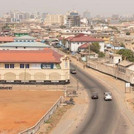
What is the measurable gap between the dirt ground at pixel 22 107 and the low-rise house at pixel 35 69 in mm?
5439

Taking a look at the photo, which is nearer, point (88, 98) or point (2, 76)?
point (88, 98)

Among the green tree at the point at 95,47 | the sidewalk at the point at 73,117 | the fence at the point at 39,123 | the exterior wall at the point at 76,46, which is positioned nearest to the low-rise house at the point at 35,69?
the sidewalk at the point at 73,117

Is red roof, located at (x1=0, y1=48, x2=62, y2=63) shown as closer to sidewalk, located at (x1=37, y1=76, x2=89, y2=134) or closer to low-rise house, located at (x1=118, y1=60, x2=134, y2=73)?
sidewalk, located at (x1=37, y1=76, x2=89, y2=134)

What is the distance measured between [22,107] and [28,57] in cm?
1899

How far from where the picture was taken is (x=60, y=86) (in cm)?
5906

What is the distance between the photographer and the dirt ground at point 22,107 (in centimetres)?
3575

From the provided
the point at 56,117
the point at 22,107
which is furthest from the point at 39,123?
the point at 22,107

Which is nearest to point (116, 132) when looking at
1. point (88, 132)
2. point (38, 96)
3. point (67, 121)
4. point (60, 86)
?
point (88, 132)

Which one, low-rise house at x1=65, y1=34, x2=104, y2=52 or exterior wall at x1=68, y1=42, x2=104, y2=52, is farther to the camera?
exterior wall at x1=68, y1=42, x2=104, y2=52

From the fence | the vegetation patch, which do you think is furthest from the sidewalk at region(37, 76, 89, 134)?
the fence

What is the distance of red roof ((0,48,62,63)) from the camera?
60.5 metres

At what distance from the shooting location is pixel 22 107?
4406 centimetres

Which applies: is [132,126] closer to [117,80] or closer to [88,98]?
[88,98]

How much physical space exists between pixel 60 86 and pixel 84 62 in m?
32.4
